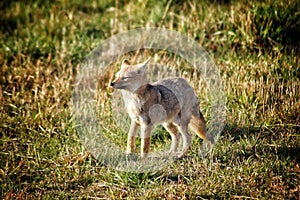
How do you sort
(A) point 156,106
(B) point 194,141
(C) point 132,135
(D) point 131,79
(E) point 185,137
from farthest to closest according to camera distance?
(B) point 194,141
(E) point 185,137
(C) point 132,135
(A) point 156,106
(D) point 131,79

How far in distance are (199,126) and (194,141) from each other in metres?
0.27

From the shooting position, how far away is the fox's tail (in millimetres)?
4848

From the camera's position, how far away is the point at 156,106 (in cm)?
446

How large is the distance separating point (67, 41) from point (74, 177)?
3332 millimetres

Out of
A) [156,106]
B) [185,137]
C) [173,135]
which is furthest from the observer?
[173,135]

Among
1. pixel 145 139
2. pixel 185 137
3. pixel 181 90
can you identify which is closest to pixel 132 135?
pixel 145 139

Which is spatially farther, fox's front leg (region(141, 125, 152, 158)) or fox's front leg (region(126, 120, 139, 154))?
fox's front leg (region(126, 120, 139, 154))

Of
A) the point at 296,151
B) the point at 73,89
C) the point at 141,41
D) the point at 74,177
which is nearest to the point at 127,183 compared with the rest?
the point at 74,177

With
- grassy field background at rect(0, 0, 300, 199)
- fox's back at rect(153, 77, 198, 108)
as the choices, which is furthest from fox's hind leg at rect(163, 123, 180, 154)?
fox's back at rect(153, 77, 198, 108)

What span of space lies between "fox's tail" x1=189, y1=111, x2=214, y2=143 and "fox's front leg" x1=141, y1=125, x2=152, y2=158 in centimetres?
55

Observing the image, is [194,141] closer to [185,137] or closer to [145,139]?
[185,137]

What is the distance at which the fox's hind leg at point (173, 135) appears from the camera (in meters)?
4.79

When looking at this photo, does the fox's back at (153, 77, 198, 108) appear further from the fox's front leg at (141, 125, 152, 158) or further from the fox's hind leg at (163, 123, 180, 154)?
the fox's front leg at (141, 125, 152, 158)

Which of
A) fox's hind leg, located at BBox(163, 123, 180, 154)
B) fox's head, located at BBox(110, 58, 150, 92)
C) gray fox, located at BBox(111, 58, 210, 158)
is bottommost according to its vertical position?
fox's hind leg, located at BBox(163, 123, 180, 154)
